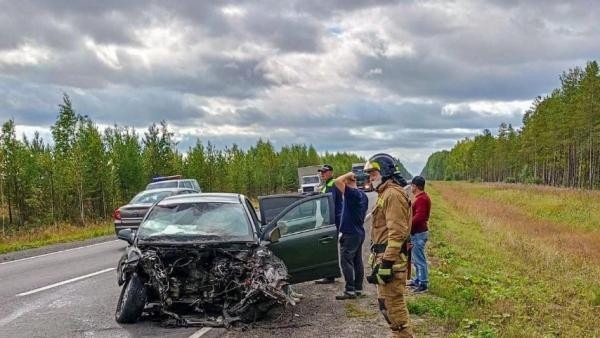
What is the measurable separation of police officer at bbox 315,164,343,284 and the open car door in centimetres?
28

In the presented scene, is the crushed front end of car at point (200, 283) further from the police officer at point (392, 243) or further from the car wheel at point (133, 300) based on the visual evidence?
the police officer at point (392, 243)

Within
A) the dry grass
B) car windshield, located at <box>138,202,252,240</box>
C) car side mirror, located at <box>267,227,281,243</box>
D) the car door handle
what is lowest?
the dry grass

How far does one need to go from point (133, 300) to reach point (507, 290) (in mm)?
6767

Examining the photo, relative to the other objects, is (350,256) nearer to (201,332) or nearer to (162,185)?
(201,332)

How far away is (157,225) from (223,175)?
47268 mm

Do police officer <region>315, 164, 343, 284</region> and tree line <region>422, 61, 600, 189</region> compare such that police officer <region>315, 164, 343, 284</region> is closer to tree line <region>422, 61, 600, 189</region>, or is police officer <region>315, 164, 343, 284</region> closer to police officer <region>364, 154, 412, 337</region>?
police officer <region>364, 154, 412, 337</region>

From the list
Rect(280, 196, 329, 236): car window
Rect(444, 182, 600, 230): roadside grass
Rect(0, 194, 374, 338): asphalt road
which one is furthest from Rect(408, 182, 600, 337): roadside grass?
Rect(444, 182, 600, 230): roadside grass

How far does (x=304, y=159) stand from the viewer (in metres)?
99.6

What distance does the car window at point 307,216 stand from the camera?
8.73 meters

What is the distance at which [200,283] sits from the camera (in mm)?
7156

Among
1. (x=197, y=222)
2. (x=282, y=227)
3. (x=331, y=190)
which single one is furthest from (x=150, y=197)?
(x=282, y=227)

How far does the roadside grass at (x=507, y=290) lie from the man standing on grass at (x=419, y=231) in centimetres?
26

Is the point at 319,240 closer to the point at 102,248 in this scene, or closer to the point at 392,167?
the point at 392,167

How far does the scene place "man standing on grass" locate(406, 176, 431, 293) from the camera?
9367mm
